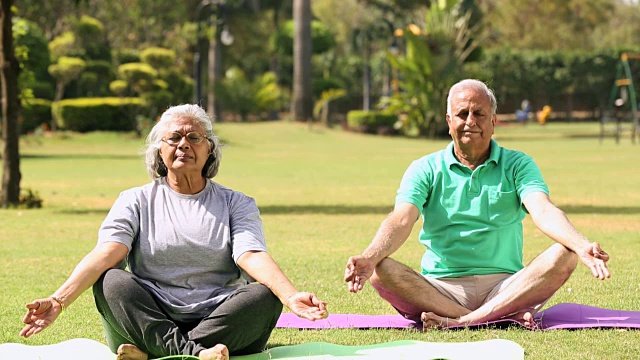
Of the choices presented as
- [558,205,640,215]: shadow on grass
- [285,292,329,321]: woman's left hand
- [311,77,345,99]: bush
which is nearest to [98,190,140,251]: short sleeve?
[285,292,329,321]: woman's left hand

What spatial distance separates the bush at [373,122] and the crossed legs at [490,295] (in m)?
40.0

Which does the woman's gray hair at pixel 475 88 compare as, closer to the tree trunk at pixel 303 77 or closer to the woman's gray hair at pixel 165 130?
the woman's gray hair at pixel 165 130

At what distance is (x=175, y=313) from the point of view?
5.91 m

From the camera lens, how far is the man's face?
6.72 metres

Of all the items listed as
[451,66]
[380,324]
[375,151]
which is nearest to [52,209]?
[380,324]

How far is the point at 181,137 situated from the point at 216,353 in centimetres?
122

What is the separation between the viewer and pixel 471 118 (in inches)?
265

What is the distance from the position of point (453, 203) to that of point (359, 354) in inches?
55.8

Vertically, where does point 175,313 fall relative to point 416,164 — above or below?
below

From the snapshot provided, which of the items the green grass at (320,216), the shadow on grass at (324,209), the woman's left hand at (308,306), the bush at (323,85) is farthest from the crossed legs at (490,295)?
the bush at (323,85)

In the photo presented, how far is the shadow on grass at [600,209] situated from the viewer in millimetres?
16177

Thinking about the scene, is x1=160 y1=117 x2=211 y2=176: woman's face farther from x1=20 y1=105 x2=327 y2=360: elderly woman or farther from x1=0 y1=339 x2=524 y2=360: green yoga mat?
x1=0 y1=339 x2=524 y2=360: green yoga mat

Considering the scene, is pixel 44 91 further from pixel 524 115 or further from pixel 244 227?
pixel 244 227

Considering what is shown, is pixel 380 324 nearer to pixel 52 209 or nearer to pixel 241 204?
pixel 241 204
